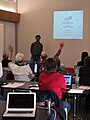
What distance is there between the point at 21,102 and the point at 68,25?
395 inches

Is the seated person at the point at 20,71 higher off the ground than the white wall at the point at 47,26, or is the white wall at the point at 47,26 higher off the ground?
the white wall at the point at 47,26

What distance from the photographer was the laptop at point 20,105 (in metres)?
2.98

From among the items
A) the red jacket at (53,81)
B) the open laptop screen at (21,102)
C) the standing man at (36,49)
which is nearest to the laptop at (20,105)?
the open laptop screen at (21,102)

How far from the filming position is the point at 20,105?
3.15m

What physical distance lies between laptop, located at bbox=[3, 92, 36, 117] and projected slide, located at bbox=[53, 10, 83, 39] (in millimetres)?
9740

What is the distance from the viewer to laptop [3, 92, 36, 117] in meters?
2.98

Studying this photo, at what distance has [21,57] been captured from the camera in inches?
284

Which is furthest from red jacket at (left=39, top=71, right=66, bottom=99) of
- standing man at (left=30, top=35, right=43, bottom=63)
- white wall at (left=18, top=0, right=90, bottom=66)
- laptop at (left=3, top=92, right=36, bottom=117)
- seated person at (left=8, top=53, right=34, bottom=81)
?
white wall at (left=18, top=0, right=90, bottom=66)

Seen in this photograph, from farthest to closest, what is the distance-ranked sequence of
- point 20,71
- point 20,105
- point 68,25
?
point 68,25 → point 20,71 → point 20,105

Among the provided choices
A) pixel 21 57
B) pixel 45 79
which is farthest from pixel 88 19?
pixel 45 79

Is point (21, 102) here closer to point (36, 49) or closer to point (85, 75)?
point (85, 75)

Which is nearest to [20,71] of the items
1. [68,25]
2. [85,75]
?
[85,75]

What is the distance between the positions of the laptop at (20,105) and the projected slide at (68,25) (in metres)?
9.74

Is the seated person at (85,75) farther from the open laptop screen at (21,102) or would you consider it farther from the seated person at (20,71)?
the open laptop screen at (21,102)
